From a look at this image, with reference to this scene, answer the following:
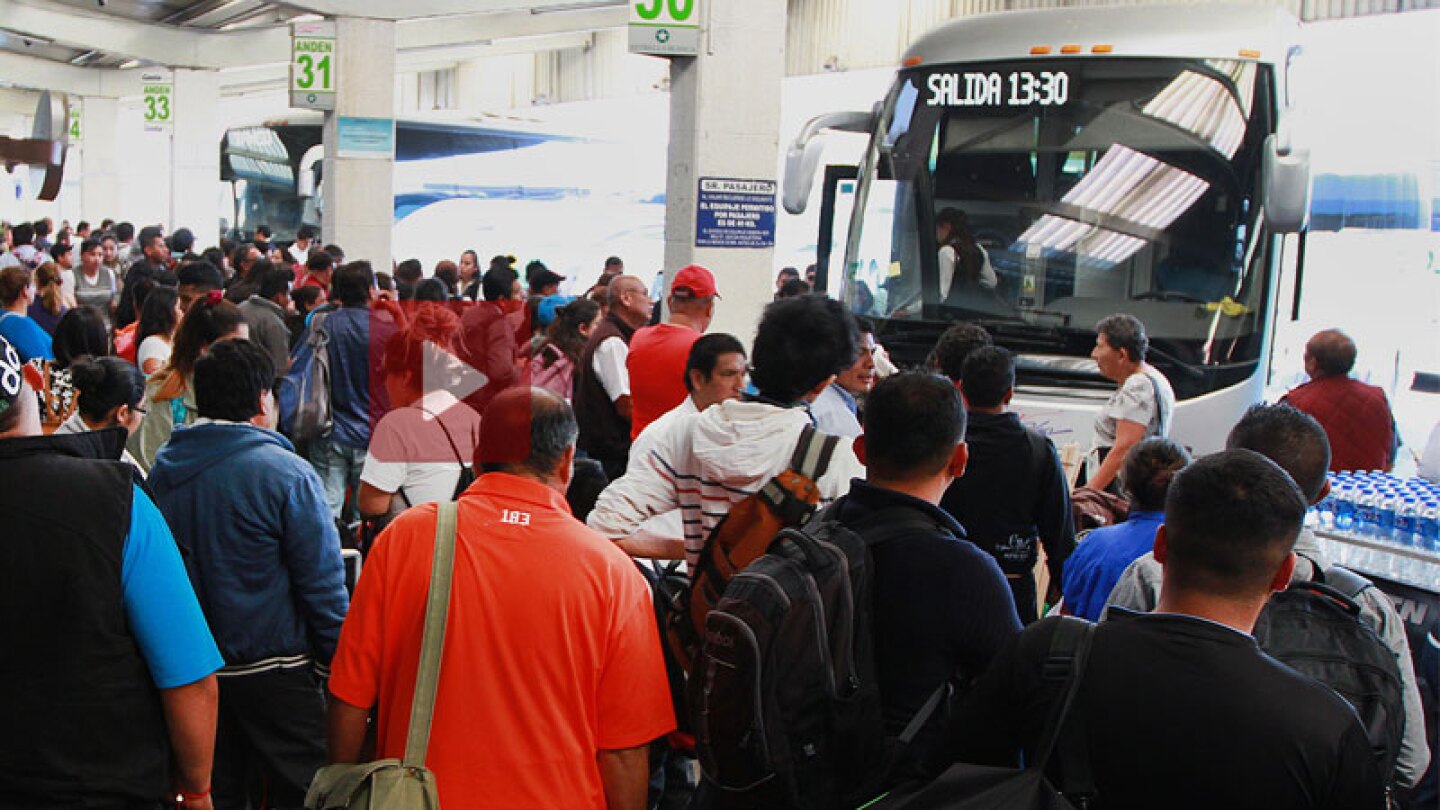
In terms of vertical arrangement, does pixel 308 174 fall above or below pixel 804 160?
above

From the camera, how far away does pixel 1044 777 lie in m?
2.46

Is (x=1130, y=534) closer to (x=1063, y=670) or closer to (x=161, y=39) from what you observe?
(x=1063, y=670)

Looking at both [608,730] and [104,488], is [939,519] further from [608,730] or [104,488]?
[104,488]

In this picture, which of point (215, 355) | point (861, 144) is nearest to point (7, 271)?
point (215, 355)

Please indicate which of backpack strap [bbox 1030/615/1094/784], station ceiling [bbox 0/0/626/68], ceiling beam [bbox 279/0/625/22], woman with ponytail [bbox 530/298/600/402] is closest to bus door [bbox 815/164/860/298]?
woman with ponytail [bbox 530/298/600/402]

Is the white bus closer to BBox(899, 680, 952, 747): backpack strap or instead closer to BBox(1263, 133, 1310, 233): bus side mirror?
BBox(1263, 133, 1310, 233): bus side mirror

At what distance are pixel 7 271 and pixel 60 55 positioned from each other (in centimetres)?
3442

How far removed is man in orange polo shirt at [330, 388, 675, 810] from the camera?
312 cm

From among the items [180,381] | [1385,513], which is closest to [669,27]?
[180,381]

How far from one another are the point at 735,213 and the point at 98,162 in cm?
3341

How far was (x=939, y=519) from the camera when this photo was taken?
3133mm

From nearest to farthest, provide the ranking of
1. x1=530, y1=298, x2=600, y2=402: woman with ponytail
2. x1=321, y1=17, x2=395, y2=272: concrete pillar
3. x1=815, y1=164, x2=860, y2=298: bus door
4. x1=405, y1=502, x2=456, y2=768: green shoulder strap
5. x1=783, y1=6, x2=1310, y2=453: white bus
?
x1=405, y1=502, x2=456, y2=768: green shoulder strap < x1=530, y1=298, x2=600, y2=402: woman with ponytail < x1=783, y1=6, x2=1310, y2=453: white bus < x1=815, y1=164, x2=860, y2=298: bus door < x1=321, y1=17, x2=395, y2=272: concrete pillar

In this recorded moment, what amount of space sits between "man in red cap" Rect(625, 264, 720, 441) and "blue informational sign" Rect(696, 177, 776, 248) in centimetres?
428

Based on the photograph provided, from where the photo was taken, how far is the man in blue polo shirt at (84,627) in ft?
10.2
